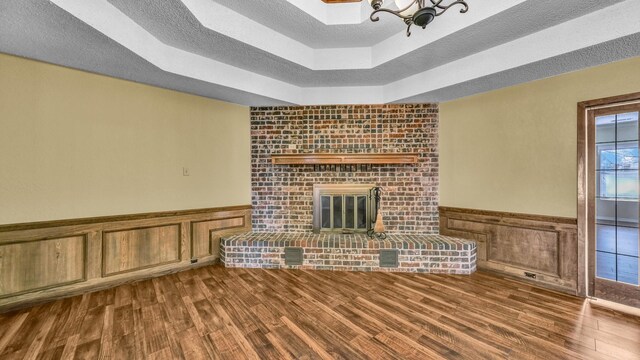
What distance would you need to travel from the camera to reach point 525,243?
289cm

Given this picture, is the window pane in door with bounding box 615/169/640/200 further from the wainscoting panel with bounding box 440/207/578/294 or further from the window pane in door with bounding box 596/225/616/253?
the wainscoting panel with bounding box 440/207/578/294

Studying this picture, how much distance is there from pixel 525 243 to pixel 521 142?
1197mm

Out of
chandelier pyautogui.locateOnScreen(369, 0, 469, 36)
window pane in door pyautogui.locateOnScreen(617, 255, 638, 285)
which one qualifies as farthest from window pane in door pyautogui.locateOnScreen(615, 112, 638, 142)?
chandelier pyautogui.locateOnScreen(369, 0, 469, 36)

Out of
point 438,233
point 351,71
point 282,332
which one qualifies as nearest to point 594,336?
point 438,233

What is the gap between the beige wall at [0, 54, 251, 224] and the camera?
233 centimetres

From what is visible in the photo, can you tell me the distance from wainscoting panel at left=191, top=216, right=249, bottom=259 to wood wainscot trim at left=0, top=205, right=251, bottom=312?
0.04 ft

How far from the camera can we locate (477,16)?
209 centimetres

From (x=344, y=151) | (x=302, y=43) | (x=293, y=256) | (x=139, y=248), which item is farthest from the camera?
(x=344, y=151)

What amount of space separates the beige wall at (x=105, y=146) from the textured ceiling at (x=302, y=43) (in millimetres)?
234

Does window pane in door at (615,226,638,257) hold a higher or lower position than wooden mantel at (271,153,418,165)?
lower

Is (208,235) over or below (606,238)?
below

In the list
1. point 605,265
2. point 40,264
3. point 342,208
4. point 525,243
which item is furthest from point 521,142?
point 40,264

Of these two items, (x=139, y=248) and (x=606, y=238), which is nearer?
(x=606, y=238)

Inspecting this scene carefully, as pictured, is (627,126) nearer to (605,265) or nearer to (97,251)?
(605,265)
